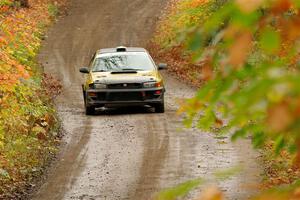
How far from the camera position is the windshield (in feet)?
66.3

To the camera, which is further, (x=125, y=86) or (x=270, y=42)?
(x=125, y=86)

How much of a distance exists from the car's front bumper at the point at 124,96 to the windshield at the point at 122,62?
673 mm

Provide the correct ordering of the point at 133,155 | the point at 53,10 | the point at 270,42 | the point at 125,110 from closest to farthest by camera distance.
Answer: the point at 270,42 < the point at 133,155 < the point at 125,110 < the point at 53,10

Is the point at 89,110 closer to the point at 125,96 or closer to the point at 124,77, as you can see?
the point at 125,96

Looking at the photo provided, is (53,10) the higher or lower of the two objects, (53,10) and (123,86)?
the lower

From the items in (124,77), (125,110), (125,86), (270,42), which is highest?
(270,42)

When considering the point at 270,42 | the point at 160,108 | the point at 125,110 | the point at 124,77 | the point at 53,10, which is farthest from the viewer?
the point at 53,10

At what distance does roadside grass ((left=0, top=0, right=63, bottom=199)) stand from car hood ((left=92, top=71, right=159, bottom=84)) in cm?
150

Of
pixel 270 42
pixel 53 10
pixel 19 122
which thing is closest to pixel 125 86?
pixel 19 122

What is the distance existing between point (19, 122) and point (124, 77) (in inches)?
239

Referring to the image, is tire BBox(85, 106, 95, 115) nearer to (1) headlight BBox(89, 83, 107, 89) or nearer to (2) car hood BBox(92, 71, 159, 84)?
(1) headlight BBox(89, 83, 107, 89)

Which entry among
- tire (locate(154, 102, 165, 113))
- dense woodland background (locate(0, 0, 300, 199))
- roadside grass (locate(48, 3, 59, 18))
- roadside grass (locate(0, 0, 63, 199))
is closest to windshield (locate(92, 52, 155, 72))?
tire (locate(154, 102, 165, 113))

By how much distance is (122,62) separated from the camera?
20.3 m

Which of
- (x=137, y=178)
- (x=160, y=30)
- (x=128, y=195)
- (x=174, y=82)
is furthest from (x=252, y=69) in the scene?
(x=160, y=30)
